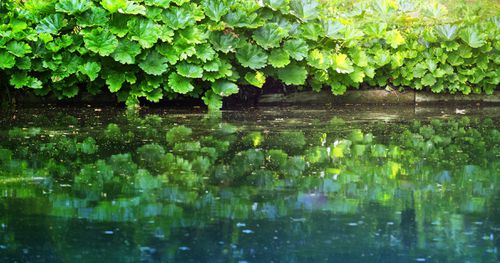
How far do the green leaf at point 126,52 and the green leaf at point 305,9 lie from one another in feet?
7.03

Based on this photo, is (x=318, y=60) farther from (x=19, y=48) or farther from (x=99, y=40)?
(x=19, y=48)

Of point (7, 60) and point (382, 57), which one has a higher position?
point (382, 57)

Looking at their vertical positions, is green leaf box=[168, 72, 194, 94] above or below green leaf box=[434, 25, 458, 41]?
below

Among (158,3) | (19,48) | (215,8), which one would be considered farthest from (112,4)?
(215,8)

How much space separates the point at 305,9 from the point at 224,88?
4.84ft

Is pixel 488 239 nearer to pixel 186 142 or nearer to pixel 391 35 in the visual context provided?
pixel 186 142

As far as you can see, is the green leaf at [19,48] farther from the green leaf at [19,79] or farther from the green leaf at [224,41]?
the green leaf at [224,41]

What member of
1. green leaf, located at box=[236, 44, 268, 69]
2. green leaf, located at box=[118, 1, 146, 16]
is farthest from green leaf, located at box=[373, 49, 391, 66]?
green leaf, located at box=[118, 1, 146, 16]

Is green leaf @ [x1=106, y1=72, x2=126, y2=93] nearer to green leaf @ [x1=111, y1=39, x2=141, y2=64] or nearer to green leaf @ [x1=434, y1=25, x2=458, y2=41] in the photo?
green leaf @ [x1=111, y1=39, x2=141, y2=64]

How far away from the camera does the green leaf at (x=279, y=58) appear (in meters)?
10.1

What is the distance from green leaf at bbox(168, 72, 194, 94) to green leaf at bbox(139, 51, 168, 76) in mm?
146

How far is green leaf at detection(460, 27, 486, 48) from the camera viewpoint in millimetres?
10781

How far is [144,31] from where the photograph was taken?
9.52 metres

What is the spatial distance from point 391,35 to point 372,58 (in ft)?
1.29
